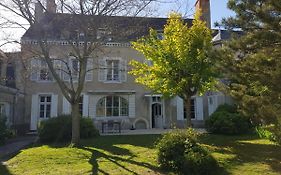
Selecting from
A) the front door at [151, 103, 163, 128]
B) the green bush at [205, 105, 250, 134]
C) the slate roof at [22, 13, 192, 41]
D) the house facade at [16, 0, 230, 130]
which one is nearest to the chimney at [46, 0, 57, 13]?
the slate roof at [22, 13, 192, 41]

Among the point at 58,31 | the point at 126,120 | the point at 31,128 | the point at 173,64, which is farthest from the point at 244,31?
the point at 31,128

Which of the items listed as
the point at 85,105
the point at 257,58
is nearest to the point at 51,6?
the point at 257,58

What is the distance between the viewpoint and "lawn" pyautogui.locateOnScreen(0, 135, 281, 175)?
9.59 meters

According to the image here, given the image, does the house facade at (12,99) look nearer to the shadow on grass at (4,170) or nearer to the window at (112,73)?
the window at (112,73)

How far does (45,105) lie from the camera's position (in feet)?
80.2

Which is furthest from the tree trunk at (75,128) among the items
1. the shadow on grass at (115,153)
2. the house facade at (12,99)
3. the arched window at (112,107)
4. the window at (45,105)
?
the window at (45,105)

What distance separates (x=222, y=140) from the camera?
49.5 ft

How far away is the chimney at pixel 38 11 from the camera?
13.5 meters

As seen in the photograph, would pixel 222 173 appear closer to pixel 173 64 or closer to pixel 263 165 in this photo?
pixel 263 165

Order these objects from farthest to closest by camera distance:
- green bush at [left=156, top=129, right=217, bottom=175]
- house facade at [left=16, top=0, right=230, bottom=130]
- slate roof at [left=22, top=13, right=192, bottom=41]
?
1. house facade at [left=16, top=0, right=230, bottom=130]
2. slate roof at [left=22, top=13, right=192, bottom=41]
3. green bush at [left=156, top=129, right=217, bottom=175]

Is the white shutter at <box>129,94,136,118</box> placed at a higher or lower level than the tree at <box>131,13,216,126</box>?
lower

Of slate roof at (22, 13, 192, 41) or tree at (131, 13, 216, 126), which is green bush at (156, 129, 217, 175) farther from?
slate roof at (22, 13, 192, 41)

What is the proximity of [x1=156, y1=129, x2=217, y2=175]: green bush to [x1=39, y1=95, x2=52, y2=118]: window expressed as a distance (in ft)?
52.8

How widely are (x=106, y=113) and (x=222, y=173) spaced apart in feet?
53.8
